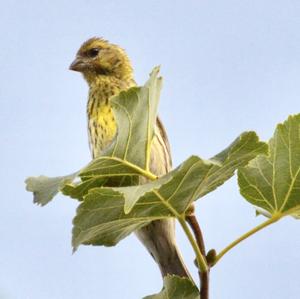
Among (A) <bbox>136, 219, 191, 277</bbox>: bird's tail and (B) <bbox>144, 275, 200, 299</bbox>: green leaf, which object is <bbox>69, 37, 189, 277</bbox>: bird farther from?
(B) <bbox>144, 275, 200, 299</bbox>: green leaf

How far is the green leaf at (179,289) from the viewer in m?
2.20

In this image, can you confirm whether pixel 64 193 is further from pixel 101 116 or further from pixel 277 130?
pixel 101 116

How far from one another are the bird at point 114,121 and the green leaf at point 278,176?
85.1 inches

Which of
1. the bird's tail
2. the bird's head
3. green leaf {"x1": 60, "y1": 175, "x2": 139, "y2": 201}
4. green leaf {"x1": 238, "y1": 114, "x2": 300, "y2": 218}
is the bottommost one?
the bird's tail

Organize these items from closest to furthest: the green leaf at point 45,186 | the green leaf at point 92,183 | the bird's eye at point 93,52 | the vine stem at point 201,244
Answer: the vine stem at point 201,244 → the green leaf at point 45,186 → the green leaf at point 92,183 → the bird's eye at point 93,52

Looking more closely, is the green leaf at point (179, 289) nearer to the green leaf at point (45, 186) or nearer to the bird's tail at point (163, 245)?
the green leaf at point (45, 186)

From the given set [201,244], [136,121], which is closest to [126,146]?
[136,121]

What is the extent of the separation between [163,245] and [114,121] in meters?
1.03

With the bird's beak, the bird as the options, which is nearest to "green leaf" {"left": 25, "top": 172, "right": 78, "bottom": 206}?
the bird


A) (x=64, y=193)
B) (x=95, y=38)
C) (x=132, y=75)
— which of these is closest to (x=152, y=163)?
(x=132, y=75)

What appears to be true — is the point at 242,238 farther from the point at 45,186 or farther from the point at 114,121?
the point at 114,121

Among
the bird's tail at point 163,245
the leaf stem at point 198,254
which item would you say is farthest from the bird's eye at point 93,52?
the leaf stem at point 198,254

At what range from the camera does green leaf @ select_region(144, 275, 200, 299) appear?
2.20 meters

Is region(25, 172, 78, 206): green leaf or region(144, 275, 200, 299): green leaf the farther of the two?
region(144, 275, 200, 299): green leaf
